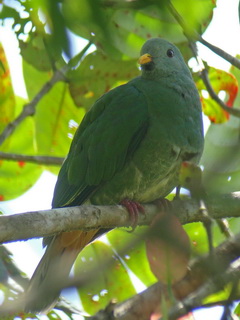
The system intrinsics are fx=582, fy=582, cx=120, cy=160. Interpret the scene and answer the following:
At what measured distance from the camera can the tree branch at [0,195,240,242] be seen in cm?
174

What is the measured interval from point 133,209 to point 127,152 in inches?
17.5

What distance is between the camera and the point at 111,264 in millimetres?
1075

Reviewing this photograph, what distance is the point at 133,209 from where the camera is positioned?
2930 millimetres

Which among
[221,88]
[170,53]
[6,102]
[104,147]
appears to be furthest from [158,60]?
[6,102]

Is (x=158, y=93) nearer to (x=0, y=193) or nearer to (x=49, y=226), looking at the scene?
(x=0, y=193)

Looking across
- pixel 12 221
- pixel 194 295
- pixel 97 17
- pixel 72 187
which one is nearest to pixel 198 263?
pixel 97 17

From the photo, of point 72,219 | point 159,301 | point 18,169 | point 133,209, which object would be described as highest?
point 18,169

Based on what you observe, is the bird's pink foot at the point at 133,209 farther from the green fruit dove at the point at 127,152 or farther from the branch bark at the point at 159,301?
the branch bark at the point at 159,301

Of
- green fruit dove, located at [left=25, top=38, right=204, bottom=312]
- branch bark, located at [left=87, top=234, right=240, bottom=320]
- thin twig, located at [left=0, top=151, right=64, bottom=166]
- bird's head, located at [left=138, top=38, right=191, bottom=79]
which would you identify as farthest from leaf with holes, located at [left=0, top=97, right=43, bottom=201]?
branch bark, located at [left=87, top=234, right=240, bottom=320]

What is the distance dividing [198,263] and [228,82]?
286 cm

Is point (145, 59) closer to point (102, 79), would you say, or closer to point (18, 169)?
point (102, 79)

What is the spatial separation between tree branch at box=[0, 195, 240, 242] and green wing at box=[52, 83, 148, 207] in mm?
592

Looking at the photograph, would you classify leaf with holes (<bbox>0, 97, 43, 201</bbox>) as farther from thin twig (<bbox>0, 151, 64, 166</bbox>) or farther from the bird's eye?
the bird's eye

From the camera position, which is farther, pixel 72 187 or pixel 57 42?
pixel 72 187
